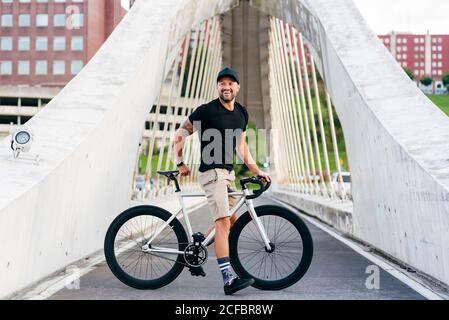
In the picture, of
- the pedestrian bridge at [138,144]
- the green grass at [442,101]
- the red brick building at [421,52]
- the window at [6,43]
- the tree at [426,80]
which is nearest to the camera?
the pedestrian bridge at [138,144]

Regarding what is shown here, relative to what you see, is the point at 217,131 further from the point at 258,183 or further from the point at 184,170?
the point at 258,183

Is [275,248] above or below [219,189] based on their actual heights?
below

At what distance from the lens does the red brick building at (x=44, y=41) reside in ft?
258

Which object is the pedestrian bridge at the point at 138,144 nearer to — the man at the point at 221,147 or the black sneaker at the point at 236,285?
the man at the point at 221,147

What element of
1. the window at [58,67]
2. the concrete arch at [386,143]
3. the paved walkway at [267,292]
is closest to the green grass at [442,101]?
the window at [58,67]

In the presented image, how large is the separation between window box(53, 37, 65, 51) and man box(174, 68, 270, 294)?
7618cm

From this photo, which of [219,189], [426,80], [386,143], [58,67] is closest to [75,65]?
[58,67]

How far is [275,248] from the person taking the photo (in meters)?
5.72

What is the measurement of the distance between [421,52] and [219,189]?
567 ft

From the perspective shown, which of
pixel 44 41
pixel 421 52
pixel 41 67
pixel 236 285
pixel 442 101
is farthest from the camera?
pixel 421 52

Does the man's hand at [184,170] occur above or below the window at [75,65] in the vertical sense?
below

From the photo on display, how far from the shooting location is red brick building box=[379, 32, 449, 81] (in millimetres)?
168500

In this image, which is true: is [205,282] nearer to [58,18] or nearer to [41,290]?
[41,290]

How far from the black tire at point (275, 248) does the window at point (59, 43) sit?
76.4 m
